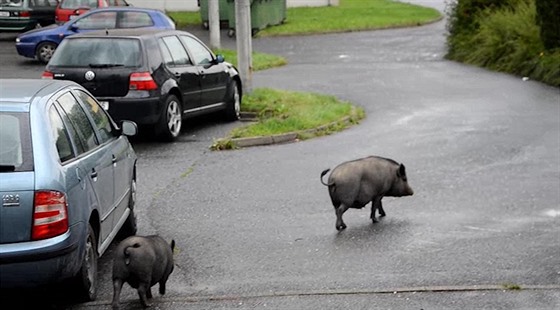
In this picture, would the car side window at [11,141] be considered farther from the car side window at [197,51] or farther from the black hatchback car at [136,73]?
the car side window at [197,51]

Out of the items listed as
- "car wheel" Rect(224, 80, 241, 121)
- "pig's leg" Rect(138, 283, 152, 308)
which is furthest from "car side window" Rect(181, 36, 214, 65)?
"pig's leg" Rect(138, 283, 152, 308)

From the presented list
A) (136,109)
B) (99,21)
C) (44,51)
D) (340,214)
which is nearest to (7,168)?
(340,214)

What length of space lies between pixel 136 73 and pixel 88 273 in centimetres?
804

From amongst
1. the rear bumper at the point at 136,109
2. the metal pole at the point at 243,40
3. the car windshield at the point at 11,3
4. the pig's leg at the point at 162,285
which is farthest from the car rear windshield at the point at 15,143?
the car windshield at the point at 11,3

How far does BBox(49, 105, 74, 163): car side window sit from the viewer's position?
7.53 meters

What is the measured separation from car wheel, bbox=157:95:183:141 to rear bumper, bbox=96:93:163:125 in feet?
0.57

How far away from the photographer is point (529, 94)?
20812 millimetres

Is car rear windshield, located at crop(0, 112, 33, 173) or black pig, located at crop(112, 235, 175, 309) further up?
car rear windshield, located at crop(0, 112, 33, 173)

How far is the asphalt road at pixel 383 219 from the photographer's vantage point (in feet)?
26.6

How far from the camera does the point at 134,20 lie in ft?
86.4

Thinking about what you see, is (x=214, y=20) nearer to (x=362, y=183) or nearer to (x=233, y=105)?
(x=233, y=105)

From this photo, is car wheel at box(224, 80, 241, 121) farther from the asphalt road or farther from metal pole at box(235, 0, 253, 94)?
metal pole at box(235, 0, 253, 94)

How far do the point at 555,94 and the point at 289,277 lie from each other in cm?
1333

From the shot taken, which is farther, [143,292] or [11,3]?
[11,3]
